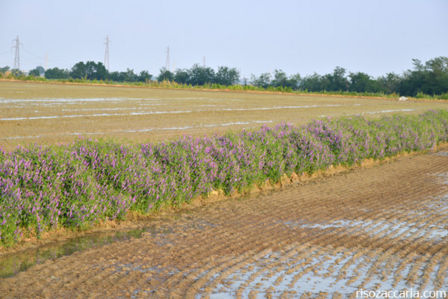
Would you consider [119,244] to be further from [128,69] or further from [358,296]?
[128,69]

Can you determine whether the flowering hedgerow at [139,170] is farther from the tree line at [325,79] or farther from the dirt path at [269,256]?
the tree line at [325,79]

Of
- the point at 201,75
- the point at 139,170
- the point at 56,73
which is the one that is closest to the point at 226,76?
the point at 201,75

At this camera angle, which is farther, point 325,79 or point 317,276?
point 325,79

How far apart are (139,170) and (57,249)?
218cm

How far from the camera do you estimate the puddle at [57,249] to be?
603cm

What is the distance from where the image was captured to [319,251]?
6.80 m

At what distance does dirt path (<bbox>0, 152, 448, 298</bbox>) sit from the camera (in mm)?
5402

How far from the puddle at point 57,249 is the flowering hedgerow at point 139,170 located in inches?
10.1

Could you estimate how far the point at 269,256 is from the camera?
6.52m

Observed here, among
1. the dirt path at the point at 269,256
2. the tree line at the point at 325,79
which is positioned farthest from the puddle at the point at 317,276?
the tree line at the point at 325,79

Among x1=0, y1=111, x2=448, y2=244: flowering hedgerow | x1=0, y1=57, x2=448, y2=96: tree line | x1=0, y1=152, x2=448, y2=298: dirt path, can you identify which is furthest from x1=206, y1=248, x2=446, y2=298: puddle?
x1=0, y1=57, x2=448, y2=96: tree line

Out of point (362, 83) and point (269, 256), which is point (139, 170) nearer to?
point (269, 256)

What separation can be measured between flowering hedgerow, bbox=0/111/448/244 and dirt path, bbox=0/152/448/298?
62 cm

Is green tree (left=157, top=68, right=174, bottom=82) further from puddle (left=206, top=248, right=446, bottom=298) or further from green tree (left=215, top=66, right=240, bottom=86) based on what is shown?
puddle (left=206, top=248, right=446, bottom=298)
